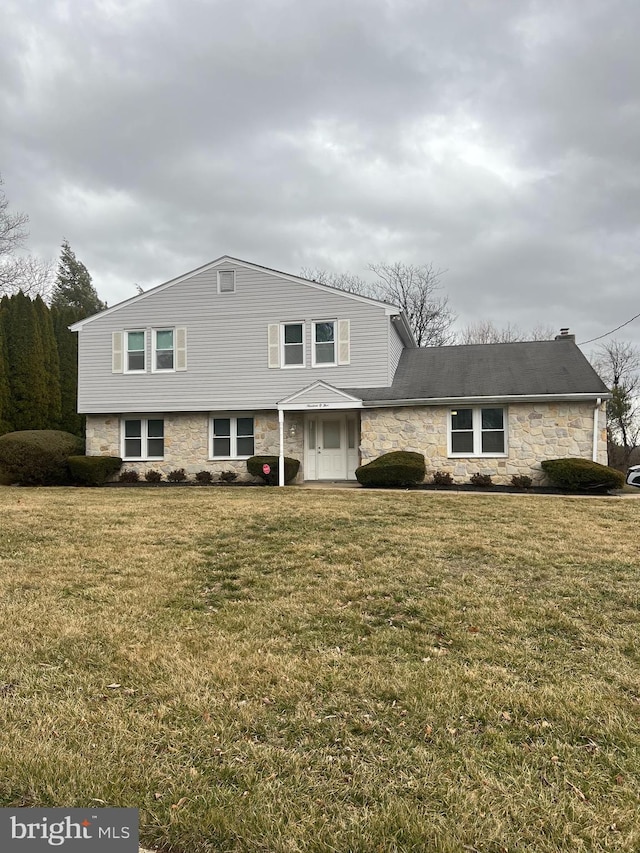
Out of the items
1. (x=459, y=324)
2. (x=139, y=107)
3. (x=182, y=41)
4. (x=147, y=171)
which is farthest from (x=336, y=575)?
(x=459, y=324)

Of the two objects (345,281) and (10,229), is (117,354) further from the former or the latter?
(345,281)

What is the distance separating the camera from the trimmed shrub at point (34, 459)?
1548 centimetres

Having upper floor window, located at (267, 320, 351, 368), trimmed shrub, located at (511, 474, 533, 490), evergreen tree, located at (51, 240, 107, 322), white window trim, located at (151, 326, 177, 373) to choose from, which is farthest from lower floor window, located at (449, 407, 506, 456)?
evergreen tree, located at (51, 240, 107, 322)

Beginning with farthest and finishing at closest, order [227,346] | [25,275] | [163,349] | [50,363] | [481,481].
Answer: [25,275] < [50,363] < [163,349] < [227,346] < [481,481]

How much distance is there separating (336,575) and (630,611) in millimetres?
2646

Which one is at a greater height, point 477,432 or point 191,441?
point 477,432

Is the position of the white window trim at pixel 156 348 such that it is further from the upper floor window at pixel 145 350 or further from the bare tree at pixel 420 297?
the bare tree at pixel 420 297

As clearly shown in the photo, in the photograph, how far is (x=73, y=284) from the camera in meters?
40.3

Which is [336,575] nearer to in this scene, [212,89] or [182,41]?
[182,41]

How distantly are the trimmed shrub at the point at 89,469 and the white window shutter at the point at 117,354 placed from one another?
3.09 m

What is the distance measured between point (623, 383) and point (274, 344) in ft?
83.3

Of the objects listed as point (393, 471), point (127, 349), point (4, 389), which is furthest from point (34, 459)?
point (393, 471)

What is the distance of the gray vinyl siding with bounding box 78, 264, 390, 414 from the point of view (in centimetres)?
1555

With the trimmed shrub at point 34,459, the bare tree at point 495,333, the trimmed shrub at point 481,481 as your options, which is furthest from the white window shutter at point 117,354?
the bare tree at point 495,333
